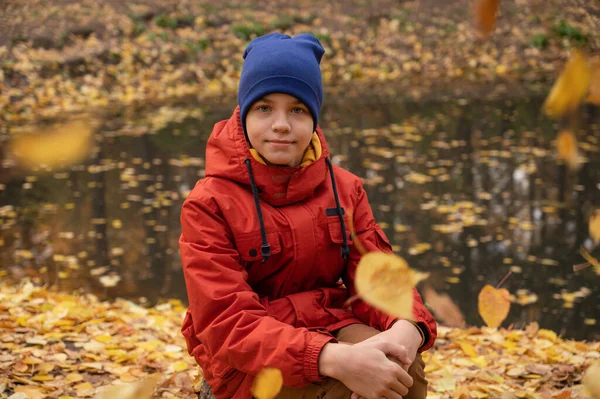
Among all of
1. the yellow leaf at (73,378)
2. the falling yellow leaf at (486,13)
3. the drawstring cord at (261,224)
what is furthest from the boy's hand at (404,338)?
the yellow leaf at (73,378)

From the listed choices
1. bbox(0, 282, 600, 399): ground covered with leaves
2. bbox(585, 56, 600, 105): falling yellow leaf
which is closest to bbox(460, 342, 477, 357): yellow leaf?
bbox(0, 282, 600, 399): ground covered with leaves

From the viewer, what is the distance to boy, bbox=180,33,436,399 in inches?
68.7

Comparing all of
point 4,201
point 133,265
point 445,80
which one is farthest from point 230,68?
point 133,265

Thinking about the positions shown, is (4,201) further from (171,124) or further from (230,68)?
(230,68)

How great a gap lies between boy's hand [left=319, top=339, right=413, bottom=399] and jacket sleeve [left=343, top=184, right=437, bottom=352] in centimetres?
28

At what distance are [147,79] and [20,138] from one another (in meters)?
3.27

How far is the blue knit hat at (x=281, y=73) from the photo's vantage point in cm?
Answer: 192

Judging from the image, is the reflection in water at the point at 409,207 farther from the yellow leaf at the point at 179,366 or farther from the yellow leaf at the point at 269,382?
the yellow leaf at the point at 269,382

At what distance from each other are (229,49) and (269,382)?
10.2m

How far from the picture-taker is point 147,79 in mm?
10203

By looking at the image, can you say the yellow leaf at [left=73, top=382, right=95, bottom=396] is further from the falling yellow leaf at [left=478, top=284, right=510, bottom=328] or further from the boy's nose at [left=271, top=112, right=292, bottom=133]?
the falling yellow leaf at [left=478, top=284, right=510, bottom=328]

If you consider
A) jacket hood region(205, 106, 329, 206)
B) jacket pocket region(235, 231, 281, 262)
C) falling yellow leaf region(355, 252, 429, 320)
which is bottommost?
jacket pocket region(235, 231, 281, 262)

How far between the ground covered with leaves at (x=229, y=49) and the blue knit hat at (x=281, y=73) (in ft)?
22.6

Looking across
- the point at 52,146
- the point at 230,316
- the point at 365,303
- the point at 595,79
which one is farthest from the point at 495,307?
the point at 52,146
